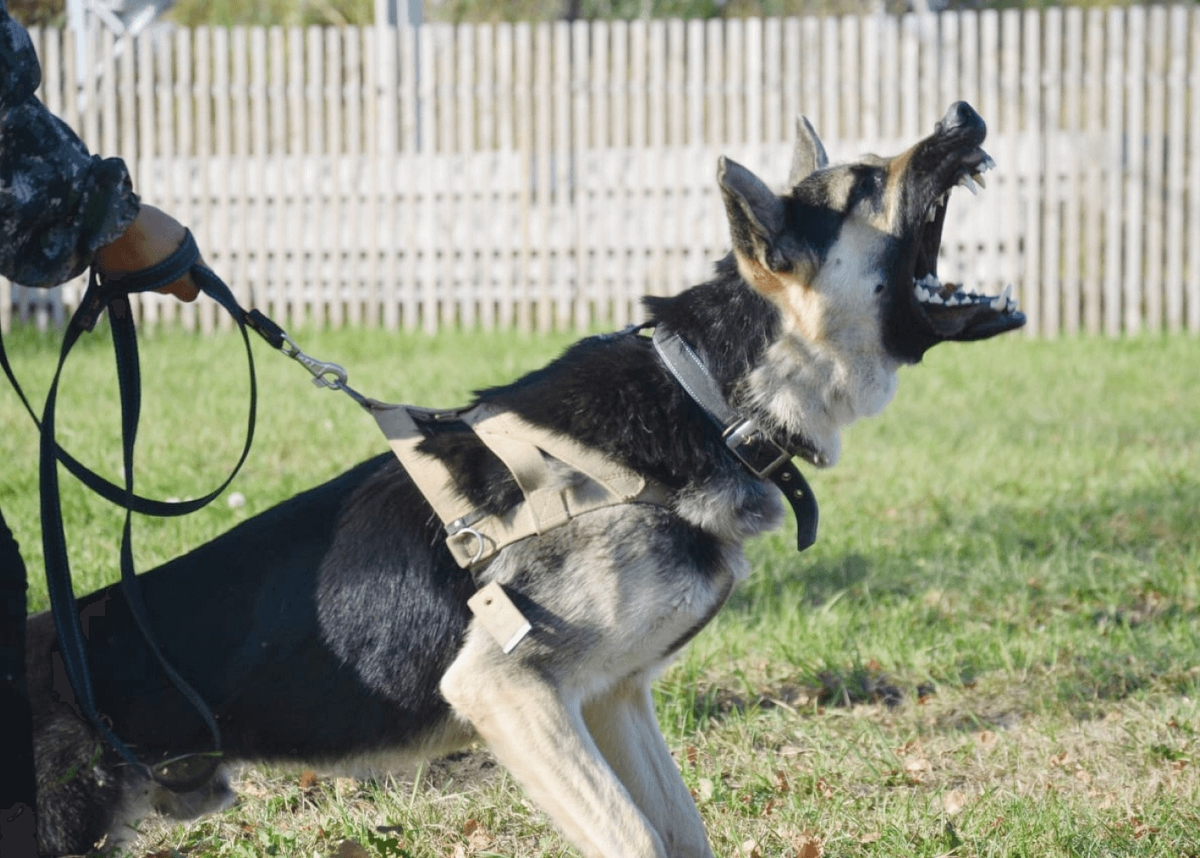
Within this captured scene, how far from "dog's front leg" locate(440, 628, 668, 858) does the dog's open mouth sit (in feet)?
3.88

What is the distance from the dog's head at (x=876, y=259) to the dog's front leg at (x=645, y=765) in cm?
91

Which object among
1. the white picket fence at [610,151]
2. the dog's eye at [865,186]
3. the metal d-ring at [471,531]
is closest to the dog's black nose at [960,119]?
the dog's eye at [865,186]

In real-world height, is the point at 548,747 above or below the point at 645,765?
above

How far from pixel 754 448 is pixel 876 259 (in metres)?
0.52

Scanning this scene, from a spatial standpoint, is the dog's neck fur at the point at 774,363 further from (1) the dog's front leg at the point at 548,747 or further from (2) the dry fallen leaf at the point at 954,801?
(2) the dry fallen leaf at the point at 954,801

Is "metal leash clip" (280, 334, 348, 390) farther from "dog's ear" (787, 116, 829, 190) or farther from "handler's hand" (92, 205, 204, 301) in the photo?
"dog's ear" (787, 116, 829, 190)

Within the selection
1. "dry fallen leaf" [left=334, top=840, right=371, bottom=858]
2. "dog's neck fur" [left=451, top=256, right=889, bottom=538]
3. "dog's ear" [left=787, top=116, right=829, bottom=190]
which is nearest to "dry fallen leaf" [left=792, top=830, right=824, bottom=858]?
"dog's neck fur" [left=451, top=256, right=889, bottom=538]

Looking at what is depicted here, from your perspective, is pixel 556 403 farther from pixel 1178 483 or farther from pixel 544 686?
pixel 1178 483

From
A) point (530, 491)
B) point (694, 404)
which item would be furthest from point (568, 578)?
point (694, 404)

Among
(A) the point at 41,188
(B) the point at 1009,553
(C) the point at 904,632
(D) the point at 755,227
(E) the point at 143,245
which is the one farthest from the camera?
(B) the point at 1009,553

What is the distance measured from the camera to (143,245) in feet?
8.18

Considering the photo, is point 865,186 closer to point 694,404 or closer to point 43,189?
point 694,404

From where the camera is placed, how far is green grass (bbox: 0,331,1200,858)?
3.22m

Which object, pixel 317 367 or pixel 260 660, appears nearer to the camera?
pixel 260 660
